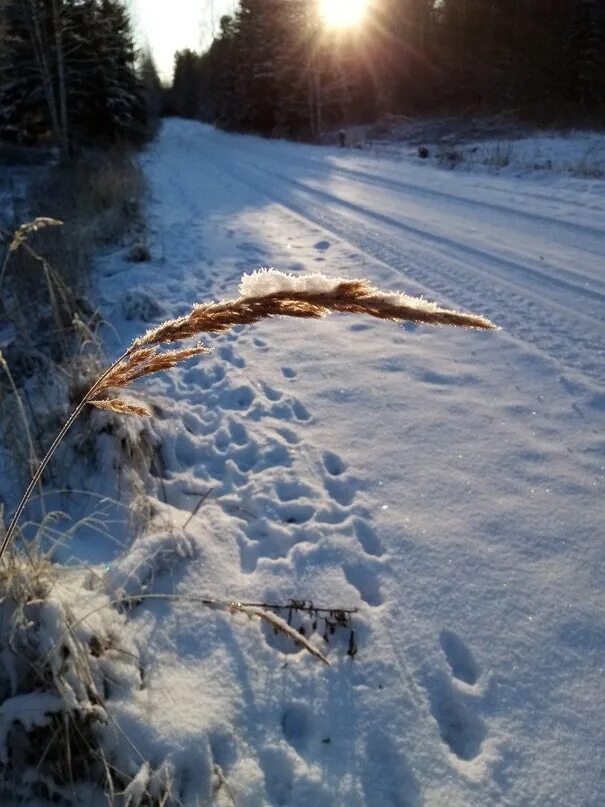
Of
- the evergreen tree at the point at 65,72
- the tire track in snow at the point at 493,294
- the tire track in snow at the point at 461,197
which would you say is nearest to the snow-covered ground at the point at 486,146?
the tire track in snow at the point at 461,197

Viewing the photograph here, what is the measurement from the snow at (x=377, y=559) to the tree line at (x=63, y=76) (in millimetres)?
16969

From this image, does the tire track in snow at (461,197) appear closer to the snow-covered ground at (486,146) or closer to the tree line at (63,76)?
the snow-covered ground at (486,146)

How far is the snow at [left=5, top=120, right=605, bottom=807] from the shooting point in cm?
177

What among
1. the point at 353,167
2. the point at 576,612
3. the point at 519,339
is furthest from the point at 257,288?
the point at 353,167

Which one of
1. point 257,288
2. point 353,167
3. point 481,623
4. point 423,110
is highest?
point 423,110

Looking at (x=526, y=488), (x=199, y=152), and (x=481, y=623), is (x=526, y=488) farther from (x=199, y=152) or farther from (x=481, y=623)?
(x=199, y=152)

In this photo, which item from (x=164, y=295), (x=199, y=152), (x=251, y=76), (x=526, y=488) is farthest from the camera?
(x=251, y=76)

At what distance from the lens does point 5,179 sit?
51.7 ft

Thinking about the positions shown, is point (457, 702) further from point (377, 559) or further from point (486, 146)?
point (486, 146)

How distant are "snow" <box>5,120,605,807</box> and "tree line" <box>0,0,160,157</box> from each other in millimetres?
16969

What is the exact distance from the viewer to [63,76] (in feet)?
61.3

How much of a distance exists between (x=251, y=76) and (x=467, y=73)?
13.1 meters

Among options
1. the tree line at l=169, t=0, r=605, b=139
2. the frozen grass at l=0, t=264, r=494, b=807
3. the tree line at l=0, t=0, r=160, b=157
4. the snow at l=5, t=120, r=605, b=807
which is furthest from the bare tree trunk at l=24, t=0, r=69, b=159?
the frozen grass at l=0, t=264, r=494, b=807

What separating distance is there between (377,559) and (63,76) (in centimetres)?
2109
